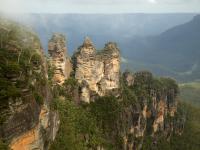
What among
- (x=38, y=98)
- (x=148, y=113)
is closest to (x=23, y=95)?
(x=38, y=98)

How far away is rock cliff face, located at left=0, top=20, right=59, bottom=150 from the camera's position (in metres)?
36.9

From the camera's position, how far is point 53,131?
167 ft

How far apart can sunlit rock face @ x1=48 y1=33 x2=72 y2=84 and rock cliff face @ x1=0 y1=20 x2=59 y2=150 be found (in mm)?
15821

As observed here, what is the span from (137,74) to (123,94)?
19588 millimetres

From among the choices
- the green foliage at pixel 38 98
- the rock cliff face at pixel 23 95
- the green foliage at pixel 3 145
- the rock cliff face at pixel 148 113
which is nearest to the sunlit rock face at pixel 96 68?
the rock cliff face at pixel 148 113

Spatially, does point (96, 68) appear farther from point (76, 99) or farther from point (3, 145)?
point (3, 145)

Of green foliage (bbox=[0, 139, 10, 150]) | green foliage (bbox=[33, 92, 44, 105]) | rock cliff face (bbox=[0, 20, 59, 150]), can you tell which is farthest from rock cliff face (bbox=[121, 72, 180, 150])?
green foliage (bbox=[0, 139, 10, 150])

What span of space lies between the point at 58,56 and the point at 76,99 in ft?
23.8

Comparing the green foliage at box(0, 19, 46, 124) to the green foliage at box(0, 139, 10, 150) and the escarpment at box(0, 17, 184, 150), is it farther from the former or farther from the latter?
the green foliage at box(0, 139, 10, 150)

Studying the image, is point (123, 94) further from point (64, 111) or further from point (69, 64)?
point (64, 111)

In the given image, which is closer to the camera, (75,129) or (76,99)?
(75,129)

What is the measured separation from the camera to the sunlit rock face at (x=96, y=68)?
70.8 metres

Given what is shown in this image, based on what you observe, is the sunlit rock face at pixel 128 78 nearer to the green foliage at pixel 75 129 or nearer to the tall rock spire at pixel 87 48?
the tall rock spire at pixel 87 48

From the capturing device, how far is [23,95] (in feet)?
127
